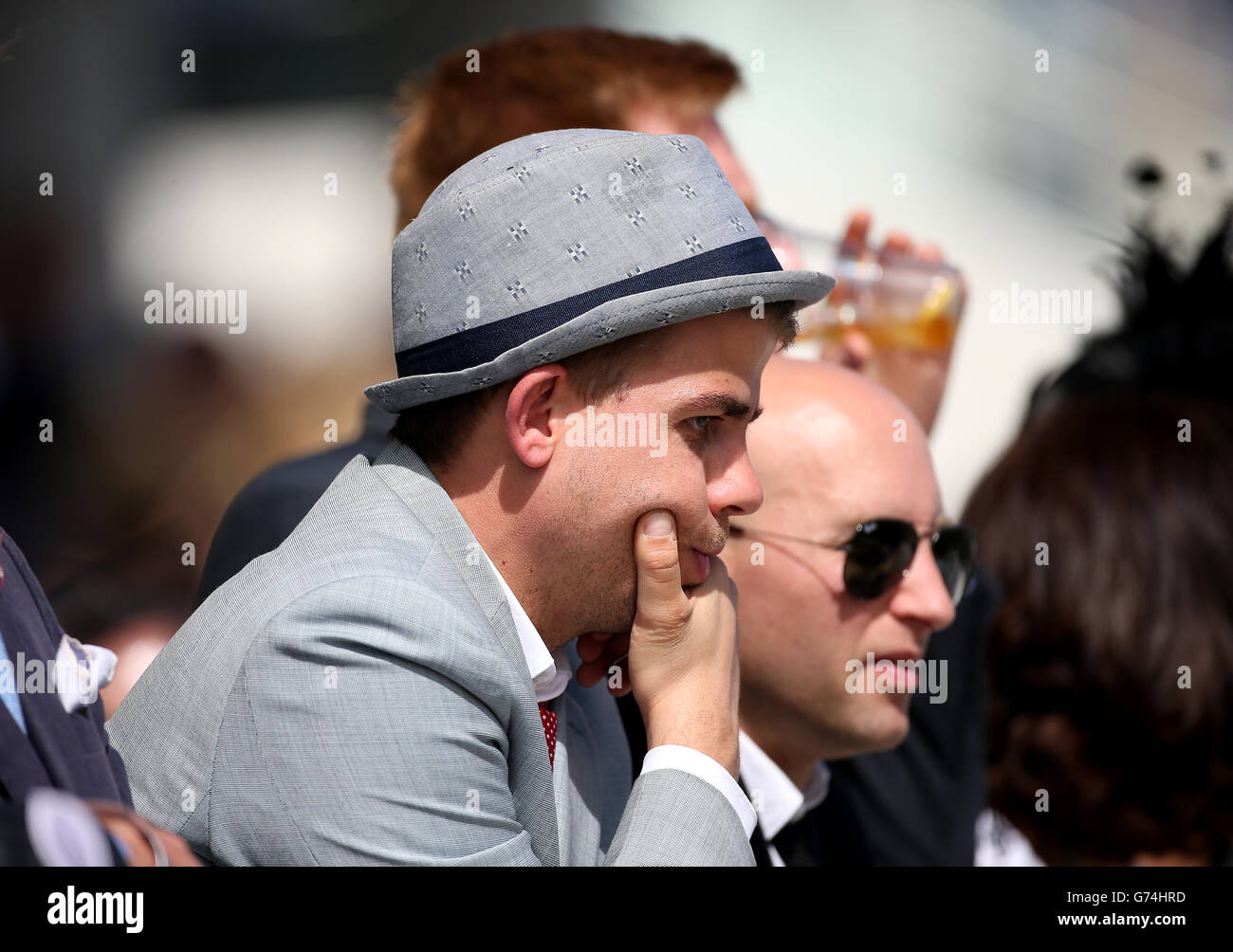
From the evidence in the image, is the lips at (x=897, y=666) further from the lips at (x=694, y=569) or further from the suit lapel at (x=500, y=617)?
the suit lapel at (x=500, y=617)

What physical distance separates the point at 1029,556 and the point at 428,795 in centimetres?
196

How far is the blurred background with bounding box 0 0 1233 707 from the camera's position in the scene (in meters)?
3.65

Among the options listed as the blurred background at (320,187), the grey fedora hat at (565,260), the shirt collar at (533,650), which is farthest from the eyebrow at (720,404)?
the blurred background at (320,187)

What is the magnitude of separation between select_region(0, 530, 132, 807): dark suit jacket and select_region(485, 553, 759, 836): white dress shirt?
0.52 metres

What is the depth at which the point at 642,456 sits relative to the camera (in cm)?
157

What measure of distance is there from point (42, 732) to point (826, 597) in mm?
1456

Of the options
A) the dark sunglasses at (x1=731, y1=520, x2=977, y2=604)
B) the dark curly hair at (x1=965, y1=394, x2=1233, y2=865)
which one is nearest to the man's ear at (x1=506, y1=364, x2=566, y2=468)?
the dark sunglasses at (x1=731, y1=520, x2=977, y2=604)

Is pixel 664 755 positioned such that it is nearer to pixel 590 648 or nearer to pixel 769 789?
pixel 590 648

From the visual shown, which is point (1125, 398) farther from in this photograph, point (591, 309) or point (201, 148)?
point (201, 148)

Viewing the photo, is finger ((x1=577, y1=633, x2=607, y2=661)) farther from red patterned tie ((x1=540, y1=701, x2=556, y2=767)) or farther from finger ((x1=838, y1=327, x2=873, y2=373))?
finger ((x1=838, y1=327, x2=873, y2=373))
